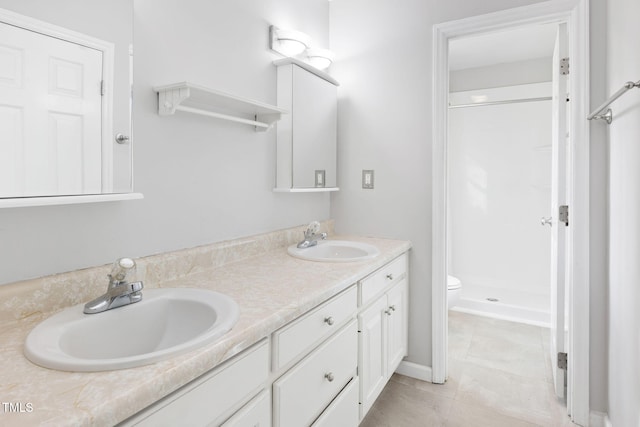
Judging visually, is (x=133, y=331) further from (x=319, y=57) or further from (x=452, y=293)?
(x=452, y=293)

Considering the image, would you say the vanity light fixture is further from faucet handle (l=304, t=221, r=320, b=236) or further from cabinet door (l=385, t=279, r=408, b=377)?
cabinet door (l=385, t=279, r=408, b=377)

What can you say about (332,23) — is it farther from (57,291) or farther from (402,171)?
(57,291)

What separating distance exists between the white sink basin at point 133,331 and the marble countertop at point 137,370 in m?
0.02

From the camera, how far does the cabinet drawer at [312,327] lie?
108cm

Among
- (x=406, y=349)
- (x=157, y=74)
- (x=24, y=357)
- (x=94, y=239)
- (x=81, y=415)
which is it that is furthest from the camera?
(x=406, y=349)

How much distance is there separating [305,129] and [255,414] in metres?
1.54

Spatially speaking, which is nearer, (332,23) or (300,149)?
(300,149)

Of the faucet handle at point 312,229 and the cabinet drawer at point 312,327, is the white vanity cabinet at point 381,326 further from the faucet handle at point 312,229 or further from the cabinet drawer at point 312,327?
the faucet handle at point 312,229

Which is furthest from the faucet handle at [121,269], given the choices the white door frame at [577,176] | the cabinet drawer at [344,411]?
the white door frame at [577,176]

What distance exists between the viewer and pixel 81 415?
1.96 ft

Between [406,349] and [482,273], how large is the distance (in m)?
1.90

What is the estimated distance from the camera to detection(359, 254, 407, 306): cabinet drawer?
64.9 inches

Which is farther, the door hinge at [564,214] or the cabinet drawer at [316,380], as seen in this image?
the door hinge at [564,214]

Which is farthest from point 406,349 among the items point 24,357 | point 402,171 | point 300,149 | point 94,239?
point 24,357
